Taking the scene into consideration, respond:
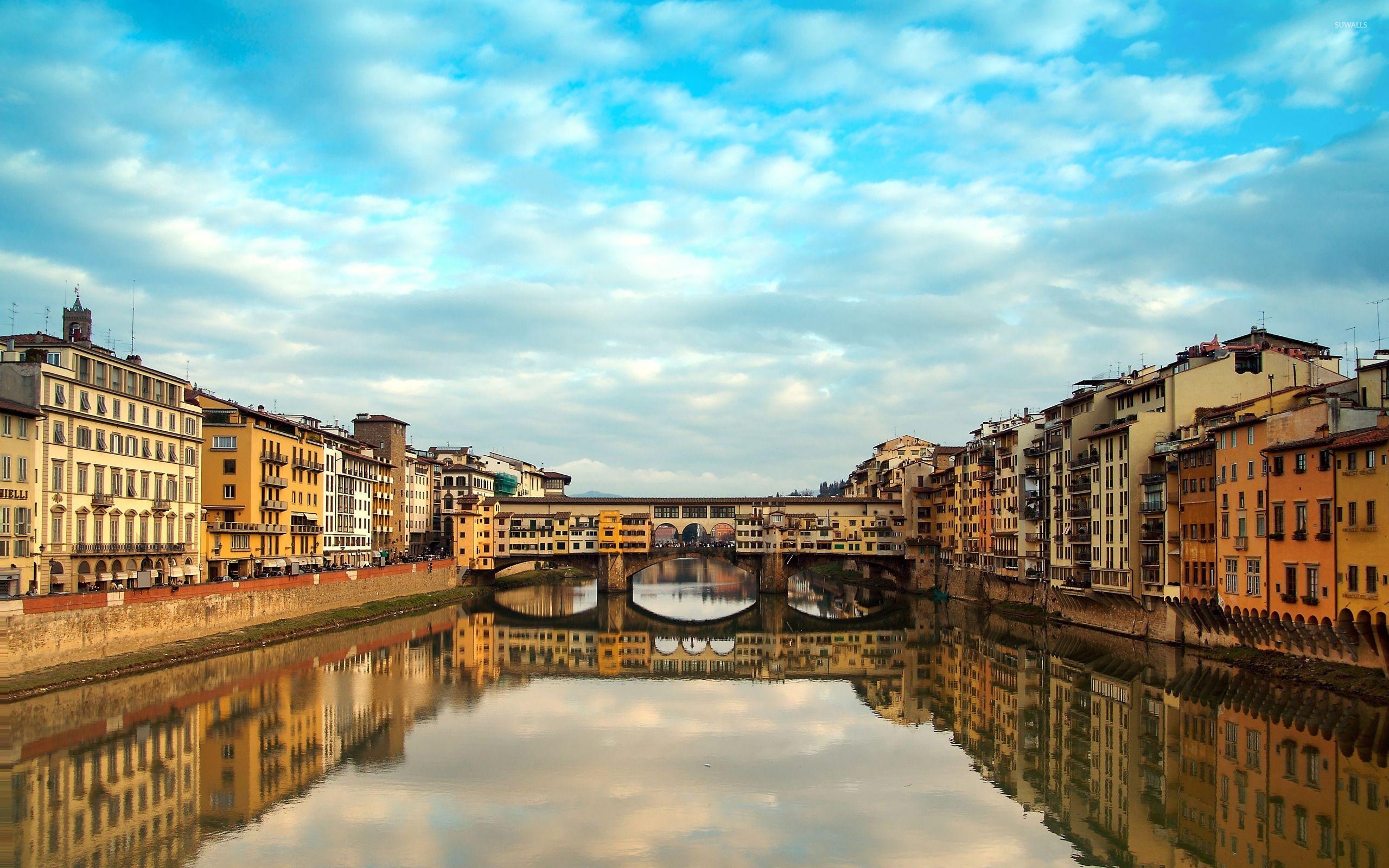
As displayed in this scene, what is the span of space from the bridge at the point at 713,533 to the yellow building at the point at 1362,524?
5162 centimetres

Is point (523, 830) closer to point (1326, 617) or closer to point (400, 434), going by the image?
point (1326, 617)

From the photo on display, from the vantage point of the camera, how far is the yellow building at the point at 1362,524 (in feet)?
102

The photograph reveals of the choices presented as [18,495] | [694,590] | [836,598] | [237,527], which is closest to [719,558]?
[836,598]

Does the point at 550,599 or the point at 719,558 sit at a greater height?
the point at 719,558

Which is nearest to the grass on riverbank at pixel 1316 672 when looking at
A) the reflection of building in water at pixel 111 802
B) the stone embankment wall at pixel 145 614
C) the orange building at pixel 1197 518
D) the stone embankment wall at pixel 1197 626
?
the stone embankment wall at pixel 1197 626

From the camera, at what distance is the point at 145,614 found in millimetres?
39125

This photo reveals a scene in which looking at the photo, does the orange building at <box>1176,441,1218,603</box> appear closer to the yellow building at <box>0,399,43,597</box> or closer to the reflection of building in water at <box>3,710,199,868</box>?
the reflection of building in water at <box>3,710,199,868</box>

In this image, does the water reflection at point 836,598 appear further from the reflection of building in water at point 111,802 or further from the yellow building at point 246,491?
the reflection of building in water at point 111,802

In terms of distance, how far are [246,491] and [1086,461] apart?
4294cm

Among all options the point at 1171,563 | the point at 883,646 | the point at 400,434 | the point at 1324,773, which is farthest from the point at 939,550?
the point at 1324,773

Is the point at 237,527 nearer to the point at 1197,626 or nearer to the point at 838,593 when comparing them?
the point at 1197,626

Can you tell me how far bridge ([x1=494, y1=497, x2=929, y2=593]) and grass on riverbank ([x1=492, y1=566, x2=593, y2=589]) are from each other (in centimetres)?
559

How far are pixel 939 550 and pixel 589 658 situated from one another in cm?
4184

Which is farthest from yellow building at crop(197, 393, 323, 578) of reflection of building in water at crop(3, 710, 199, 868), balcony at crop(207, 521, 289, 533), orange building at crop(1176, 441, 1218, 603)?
orange building at crop(1176, 441, 1218, 603)
